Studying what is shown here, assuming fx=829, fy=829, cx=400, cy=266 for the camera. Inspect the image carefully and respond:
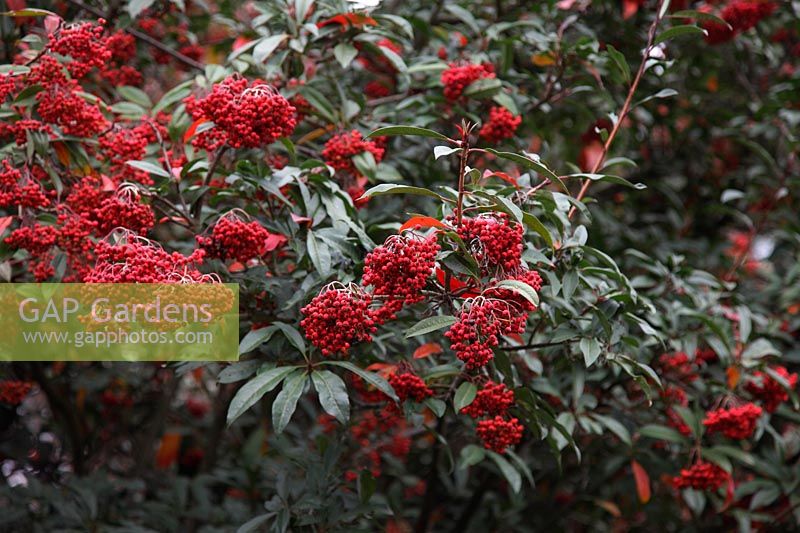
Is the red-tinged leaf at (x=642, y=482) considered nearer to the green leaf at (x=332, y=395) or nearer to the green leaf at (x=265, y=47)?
the green leaf at (x=332, y=395)

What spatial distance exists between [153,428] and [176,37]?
1737 mm

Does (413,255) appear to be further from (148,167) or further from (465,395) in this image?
(148,167)

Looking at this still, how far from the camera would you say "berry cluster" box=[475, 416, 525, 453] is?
2039 millimetres

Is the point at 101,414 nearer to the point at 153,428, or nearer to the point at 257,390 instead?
the point at 153,428

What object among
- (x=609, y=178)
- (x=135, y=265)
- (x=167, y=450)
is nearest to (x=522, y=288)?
(x=609, y=178)

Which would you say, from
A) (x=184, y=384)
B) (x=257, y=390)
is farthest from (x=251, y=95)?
(x=184, y=384)

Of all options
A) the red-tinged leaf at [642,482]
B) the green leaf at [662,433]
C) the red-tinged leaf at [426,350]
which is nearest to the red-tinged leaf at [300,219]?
the red-tinged leaf at [426,350]

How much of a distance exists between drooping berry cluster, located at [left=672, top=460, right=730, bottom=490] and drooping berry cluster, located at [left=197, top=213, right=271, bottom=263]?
4.83 feet

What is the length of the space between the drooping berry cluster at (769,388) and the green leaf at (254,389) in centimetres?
161

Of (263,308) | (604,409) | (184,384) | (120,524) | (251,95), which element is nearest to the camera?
(251,95)

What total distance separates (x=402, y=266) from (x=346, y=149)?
0.78 m

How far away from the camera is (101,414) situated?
12.7 feet

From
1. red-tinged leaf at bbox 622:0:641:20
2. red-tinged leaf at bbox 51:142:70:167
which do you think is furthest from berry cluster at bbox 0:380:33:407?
red-tinged leaf at bbox 622:0:641:20

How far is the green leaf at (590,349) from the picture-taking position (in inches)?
80.2
